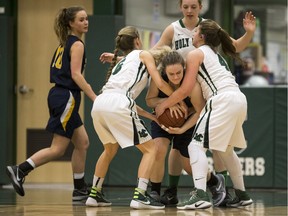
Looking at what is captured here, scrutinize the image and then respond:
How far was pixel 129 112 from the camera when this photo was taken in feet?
26.9

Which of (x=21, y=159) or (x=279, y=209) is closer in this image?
(x=279, y=209)

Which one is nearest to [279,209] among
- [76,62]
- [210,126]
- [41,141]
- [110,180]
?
[210,126]

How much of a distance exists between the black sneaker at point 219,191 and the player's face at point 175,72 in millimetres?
1256

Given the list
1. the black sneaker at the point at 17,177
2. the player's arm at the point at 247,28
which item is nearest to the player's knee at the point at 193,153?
the player's arm at the point at 247,28

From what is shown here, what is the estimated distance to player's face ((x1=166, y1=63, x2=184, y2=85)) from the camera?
8.19 metres

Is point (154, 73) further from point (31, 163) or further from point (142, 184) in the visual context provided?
point (31, 163)

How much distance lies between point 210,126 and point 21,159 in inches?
192

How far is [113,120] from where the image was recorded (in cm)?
819

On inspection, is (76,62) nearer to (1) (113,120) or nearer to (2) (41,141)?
(1) (113,120)

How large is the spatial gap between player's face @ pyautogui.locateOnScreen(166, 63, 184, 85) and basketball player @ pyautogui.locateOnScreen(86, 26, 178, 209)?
0.33 feet

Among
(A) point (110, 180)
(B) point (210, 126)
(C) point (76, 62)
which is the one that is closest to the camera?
(B) point (210, 126)

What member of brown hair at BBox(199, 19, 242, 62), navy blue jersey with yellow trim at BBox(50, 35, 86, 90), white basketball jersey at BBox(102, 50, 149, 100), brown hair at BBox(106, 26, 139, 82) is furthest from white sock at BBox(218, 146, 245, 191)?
navy blue jersey with yellow trim at BBox(50, 35, 86, 90)

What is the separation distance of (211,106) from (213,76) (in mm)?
312

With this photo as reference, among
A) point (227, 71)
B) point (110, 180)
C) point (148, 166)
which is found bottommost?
point (110, 180)
